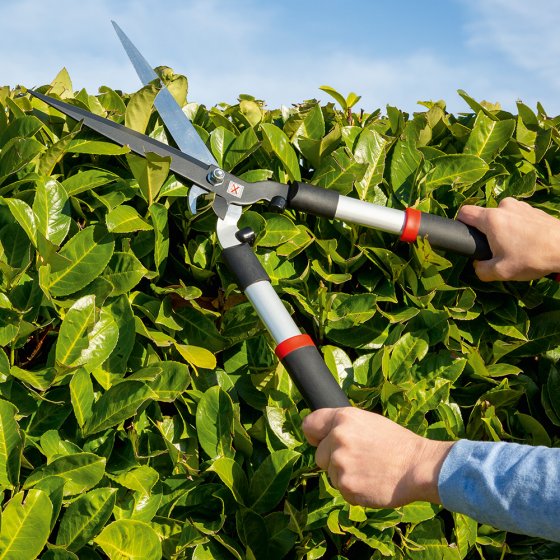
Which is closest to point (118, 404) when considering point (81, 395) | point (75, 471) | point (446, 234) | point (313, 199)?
point (81, 395)

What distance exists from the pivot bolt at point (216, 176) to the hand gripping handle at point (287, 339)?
241mm

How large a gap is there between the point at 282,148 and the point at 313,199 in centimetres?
27

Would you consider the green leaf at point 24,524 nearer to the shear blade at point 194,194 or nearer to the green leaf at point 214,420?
the green leaf at point 214,420

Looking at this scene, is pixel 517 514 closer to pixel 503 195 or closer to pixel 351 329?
pixel 351 329

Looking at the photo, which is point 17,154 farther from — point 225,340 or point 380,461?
point 380,461

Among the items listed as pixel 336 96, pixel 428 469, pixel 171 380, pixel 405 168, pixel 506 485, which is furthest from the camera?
pixel 336 96

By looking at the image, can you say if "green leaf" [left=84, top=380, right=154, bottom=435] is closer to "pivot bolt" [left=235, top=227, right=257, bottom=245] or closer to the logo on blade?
"pivot bolt" [left=235, top=227, right=257, bottom=245]

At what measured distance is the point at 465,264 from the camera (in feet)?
8.63

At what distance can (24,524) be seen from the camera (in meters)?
1.93

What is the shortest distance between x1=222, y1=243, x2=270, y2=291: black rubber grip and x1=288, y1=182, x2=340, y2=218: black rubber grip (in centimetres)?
23

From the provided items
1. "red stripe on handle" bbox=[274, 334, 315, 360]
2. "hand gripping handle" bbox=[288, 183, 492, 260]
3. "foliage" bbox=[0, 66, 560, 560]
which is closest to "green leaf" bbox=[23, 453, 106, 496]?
"foliage" bbox=[0, 66, 560, 560]

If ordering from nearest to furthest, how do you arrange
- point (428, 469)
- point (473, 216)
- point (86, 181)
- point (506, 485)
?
point (506, 485) < point (428, 469) < point (86, 181) < point (473, 216)

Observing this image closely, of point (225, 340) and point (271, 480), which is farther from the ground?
point (225, 340)

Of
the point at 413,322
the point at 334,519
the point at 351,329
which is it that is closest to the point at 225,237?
the point at 351,329
